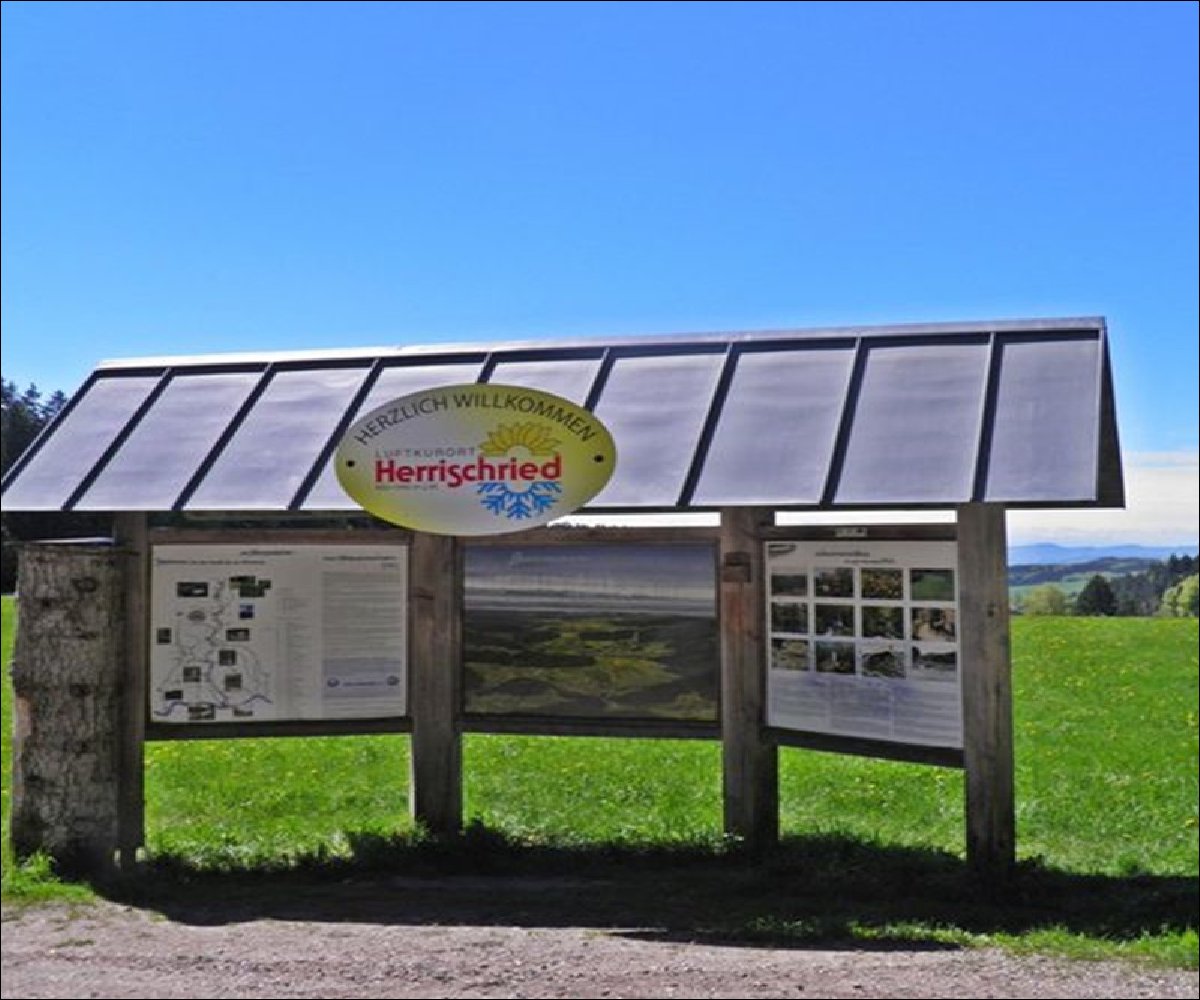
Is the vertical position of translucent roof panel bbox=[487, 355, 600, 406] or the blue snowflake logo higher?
translucent roof panel bbox=[487, 355, 600, 406]

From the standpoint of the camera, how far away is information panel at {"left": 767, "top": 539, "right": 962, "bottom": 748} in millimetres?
8258

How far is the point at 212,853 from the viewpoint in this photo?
8977mm

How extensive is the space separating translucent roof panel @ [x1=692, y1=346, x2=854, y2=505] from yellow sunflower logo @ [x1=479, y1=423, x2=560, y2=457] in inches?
43.3

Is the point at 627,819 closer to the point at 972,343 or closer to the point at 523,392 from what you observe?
the point at 523,392

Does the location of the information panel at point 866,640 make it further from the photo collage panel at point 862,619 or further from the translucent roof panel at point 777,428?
the translucent roof panel at point 777,428

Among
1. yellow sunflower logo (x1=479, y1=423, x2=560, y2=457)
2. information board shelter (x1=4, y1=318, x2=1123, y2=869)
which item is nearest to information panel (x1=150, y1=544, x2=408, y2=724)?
information board shelter (x1=4, y1=318, x2=1123, y2=869)

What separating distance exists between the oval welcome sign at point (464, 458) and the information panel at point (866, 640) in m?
1.71

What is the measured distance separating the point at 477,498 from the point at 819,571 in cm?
242

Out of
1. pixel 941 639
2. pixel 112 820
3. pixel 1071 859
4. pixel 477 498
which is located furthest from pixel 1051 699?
pixel 112 820

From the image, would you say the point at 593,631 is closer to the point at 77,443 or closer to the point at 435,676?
the point at 435,676

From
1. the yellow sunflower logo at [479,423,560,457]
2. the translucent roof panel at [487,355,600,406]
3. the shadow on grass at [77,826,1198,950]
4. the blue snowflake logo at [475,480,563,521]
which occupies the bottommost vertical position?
the shadow on grass at [77,826,1198,950]

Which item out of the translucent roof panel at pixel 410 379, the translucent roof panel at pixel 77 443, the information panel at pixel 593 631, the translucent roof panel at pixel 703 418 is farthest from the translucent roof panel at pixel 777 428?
the translucent roof panel at pixel 77 443

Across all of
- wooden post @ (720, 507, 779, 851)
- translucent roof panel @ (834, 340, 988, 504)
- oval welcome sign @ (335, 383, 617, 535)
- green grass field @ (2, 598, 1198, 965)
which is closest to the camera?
green grass field @ (2, 598, 1198, 965)

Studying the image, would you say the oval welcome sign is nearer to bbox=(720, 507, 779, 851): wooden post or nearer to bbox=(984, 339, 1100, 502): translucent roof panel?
bbox=(720, 507, 779, 851): wooden post
